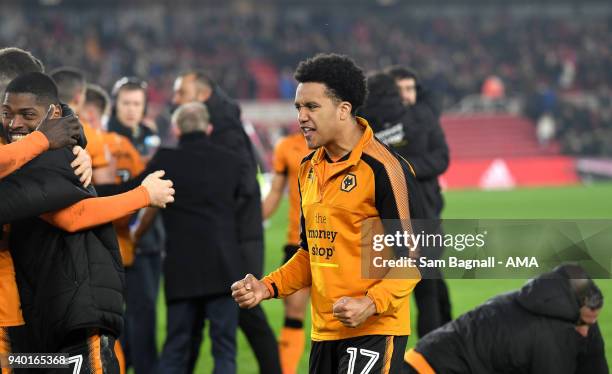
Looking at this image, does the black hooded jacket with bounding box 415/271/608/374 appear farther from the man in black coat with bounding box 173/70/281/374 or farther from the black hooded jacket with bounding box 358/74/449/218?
the black hooded jacket with bounding box 358/74/449/218

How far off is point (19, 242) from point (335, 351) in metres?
1.45

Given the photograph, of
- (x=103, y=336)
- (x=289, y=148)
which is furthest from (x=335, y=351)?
(x=289, y=148)

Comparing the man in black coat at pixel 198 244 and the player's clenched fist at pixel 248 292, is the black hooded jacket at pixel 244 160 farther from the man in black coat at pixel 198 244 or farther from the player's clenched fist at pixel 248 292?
the player's clenched fist at pixel 248 292

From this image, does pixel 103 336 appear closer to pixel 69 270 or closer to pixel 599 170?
pixel 69 270

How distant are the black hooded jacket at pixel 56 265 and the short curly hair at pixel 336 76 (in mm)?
1095

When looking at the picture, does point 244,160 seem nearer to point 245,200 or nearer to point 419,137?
point 245,200

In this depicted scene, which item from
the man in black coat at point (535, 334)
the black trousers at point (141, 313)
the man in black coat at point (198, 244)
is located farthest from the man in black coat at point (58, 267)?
the black trousers at point (141, 313)

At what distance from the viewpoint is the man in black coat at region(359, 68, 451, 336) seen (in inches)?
295

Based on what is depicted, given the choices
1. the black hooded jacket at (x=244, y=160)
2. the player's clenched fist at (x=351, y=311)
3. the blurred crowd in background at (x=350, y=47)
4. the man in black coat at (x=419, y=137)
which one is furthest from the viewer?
the blurred crowd in background at (x=350, y=47)

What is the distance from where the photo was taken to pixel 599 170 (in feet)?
97.3

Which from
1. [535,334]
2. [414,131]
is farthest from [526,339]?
[414,131]

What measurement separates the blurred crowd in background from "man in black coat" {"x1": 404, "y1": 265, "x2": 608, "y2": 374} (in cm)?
2818

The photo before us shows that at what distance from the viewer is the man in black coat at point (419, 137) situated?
295 inches

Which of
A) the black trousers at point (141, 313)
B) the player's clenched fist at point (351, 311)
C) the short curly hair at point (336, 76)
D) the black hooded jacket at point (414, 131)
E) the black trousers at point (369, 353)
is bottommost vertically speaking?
the black trousers at point (141, 313)
